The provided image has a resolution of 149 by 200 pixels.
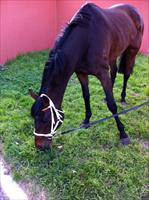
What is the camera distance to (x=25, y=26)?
18.9 feet

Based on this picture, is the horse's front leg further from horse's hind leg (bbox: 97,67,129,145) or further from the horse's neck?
the horse's neck

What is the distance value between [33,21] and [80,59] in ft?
11.6

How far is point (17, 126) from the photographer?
3.35 metres

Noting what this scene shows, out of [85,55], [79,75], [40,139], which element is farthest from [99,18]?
[40,139]

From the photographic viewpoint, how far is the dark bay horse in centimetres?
245

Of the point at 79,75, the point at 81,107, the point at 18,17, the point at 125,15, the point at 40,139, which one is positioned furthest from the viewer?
the point at 18,17

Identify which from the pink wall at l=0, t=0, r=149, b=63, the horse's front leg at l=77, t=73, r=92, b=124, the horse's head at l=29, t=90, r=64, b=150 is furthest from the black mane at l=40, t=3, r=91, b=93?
the pink wall at l=0, t=0, r=149, b=63

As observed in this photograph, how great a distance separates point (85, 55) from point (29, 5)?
11.4ft

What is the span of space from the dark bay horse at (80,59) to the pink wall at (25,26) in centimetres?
266

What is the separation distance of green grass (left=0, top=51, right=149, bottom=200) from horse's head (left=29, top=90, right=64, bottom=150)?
12.0 inches

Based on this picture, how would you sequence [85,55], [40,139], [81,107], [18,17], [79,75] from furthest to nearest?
[18,17], [81,107], [79,75], [85,55], [40,139]

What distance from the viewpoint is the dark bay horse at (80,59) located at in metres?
2.45

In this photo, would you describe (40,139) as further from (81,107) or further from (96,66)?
(81,107)

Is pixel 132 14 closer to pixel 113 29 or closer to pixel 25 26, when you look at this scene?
pixel 113 29
